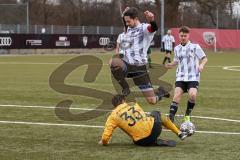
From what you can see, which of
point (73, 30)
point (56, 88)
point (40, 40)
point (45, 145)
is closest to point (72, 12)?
point (73, 30)

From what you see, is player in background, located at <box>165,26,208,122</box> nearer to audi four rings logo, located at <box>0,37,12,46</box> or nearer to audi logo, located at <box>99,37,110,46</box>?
audi four rings logo, located at <box>0,37,12,46</box>

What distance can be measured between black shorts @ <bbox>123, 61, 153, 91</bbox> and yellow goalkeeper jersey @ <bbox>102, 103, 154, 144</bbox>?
8.47 ft

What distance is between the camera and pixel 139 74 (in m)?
11.9

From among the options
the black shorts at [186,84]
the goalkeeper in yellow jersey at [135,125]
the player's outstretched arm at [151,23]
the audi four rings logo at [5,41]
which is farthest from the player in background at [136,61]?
the audi four rings logo at [5,41]

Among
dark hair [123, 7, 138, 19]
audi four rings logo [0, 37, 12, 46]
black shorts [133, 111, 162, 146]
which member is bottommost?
black shorts [133, 111, 162, 146]

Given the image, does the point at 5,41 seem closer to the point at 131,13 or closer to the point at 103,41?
the point at 103,41

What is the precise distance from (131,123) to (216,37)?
189ft

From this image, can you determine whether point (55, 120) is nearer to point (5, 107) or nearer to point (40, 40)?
point (5, 107)

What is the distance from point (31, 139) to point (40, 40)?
44.6 meters

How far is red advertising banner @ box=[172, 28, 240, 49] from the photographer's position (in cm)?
6517

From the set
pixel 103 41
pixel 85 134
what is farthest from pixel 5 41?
pixel 85 134

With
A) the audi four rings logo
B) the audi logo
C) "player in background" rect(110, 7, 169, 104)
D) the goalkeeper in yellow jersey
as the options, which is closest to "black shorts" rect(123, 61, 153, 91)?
"player in background" rect(110, 7, 169, 104)

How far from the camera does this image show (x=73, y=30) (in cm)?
5959

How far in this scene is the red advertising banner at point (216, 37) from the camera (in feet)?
214
